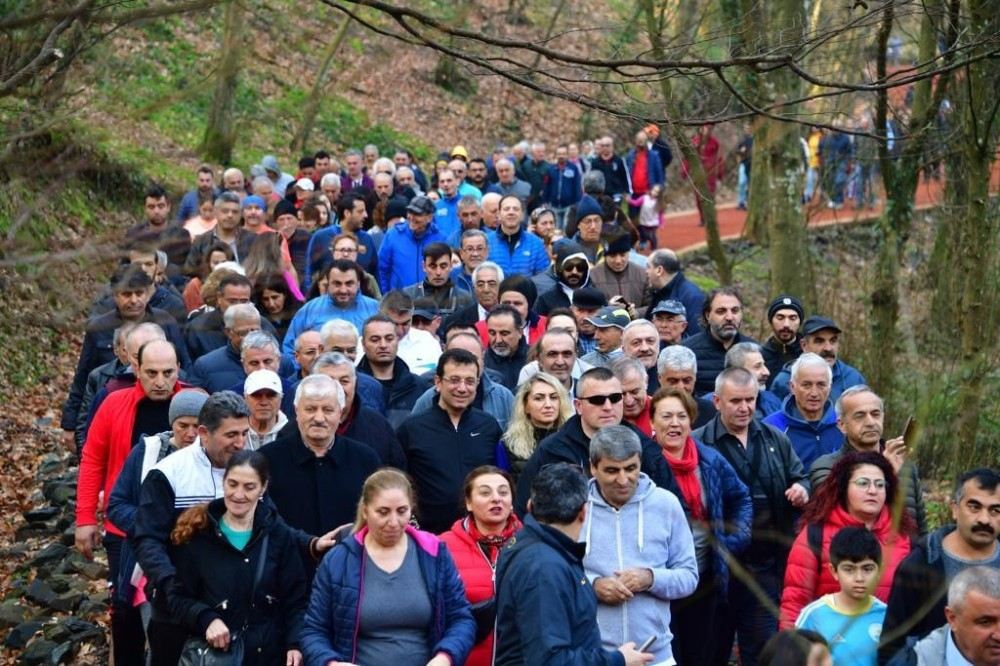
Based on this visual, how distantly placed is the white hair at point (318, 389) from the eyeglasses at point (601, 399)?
1.34 meters

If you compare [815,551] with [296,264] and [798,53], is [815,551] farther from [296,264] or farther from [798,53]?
[296,264]

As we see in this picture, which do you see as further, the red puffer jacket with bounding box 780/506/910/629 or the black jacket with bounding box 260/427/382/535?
the black jacket with bounding box 260/427/382/535

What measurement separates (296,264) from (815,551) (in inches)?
345

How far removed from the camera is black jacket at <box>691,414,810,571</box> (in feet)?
27.4

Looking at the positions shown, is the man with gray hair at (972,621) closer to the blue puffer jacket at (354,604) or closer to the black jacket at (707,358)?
the blue puffer jacket at (354,604)

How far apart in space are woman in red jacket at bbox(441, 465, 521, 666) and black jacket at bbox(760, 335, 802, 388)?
394 cm

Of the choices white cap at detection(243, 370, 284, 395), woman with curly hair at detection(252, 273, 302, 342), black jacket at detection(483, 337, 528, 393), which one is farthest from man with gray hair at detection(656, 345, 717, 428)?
woman with curly hair at detection(252, 273, 302, 342)

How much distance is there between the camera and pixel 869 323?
15.6 m

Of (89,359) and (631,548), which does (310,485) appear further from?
(89,359)

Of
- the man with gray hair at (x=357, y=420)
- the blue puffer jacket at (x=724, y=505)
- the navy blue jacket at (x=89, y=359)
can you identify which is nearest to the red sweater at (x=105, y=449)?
the man with gray hair at (x=357, y=420)

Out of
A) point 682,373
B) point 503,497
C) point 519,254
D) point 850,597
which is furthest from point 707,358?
point 519,254

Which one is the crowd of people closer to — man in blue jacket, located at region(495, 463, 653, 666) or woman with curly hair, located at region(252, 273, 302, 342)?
man in blue jacket, located at region(495, 463, 653, 666)

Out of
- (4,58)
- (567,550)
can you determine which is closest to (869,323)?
(567,550)

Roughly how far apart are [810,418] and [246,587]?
378 cm
